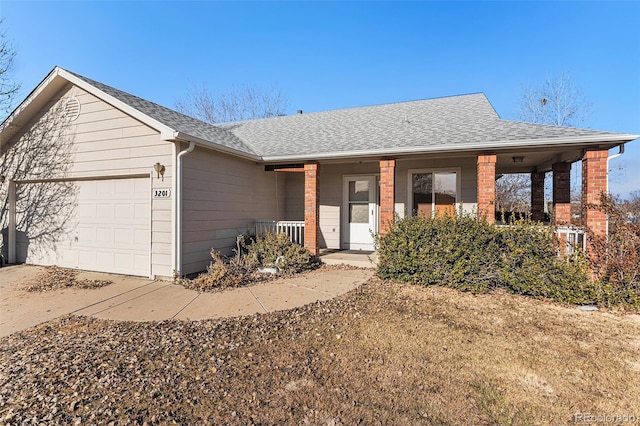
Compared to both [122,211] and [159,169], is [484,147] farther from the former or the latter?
[122,211]

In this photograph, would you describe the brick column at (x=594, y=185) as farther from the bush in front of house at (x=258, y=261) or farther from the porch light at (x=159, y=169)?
the porch light at (x=159, y=169)

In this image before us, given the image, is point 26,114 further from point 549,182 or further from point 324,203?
point 549,182

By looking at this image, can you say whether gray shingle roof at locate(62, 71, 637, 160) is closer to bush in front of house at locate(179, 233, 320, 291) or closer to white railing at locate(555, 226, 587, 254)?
white railing at locate(555, 226, 587, 254)

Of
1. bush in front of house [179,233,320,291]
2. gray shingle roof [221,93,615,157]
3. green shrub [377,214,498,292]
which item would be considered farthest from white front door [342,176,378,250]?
green shrub [377,214,498,292]

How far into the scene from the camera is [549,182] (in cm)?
1905

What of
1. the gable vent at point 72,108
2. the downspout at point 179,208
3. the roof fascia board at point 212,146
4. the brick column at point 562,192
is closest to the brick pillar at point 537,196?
the brick column at point 562,192

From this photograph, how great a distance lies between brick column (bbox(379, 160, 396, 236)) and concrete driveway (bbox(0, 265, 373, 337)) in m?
1.54

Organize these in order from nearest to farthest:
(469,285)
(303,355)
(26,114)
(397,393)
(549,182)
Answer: (397,393) → (303,355) → (469,285) → (26,114) → (549,182)

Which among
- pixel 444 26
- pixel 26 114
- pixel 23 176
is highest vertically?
pixel 444 26

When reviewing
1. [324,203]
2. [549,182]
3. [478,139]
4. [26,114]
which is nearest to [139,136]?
[26,114]

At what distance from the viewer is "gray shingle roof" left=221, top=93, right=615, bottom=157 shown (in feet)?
22.5

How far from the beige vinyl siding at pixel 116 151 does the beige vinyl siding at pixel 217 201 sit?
404 millimetres

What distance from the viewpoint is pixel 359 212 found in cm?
1005

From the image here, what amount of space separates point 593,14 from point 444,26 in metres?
4.37
